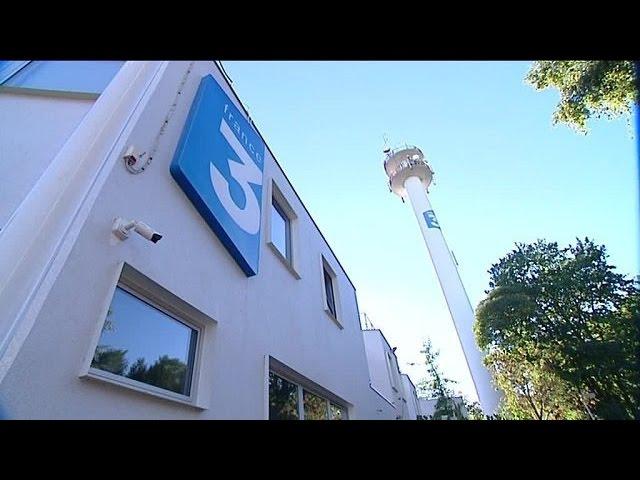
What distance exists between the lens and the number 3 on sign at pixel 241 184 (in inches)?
142

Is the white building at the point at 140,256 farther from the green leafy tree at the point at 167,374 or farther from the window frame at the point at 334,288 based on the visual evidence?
the window frame at the point at 334,288

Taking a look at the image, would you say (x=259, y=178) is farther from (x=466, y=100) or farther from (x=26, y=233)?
(x=466, y=100)

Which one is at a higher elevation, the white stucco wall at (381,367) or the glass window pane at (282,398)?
the white stucco wall at (381,367)

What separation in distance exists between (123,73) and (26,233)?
1.88m

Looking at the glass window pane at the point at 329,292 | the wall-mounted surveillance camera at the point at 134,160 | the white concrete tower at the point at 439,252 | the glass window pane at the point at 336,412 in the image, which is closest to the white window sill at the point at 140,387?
the wall-mounted surveillance camera at the point at 134,160

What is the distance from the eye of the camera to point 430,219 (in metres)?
21.2

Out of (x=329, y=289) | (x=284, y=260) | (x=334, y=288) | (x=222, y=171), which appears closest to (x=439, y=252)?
(x=334, y=288)

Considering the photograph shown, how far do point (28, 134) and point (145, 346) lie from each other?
2.20 m

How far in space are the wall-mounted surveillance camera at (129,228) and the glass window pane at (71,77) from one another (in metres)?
1.70

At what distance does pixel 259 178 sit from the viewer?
4828 mm

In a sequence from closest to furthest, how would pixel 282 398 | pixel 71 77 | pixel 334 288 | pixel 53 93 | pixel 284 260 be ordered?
pixel 53 93
pixel 71 77
pixel 282 398
pixel 284 260
pixel 334 288

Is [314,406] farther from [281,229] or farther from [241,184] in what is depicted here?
[241,184]

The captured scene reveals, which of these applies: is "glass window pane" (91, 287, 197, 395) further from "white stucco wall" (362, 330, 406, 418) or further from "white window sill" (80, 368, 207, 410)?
"white stucco wall" (362, 330, 406, 418)
